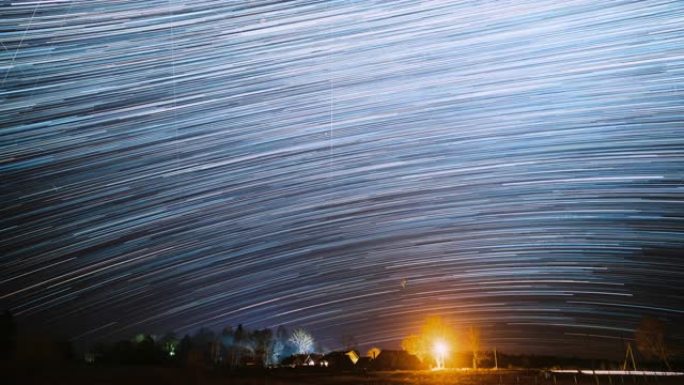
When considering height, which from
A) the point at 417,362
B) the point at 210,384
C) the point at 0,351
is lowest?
the point at 210,384

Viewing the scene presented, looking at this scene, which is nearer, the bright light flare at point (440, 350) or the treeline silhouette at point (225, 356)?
the treeline silhouette at point (225, 356)

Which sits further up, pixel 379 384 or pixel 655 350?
pixel 655 350

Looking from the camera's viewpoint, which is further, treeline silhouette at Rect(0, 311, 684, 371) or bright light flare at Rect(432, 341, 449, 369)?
bright light flare at Rect(432, 341, 449, 369)

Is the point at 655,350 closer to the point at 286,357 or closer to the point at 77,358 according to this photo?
the point at 286,357

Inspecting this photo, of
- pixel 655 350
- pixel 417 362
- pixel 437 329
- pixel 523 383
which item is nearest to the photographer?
pixel 523 383

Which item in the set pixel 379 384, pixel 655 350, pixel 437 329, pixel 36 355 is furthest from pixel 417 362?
pixel 36 355

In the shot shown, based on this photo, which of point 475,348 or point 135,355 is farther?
point 475,348

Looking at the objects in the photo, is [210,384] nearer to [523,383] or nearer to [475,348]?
[523,383]

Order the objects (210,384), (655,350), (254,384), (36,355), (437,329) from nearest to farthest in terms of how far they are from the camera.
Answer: (210,384) < (254,384) < (36,355) < (655,350) < (437,329)

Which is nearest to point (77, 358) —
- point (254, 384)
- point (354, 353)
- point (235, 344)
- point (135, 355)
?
point (135, 355)

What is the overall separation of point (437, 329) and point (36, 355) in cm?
4709

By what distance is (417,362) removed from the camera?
2406 inches

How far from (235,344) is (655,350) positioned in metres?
48.4

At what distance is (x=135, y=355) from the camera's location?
4244 centimetres
